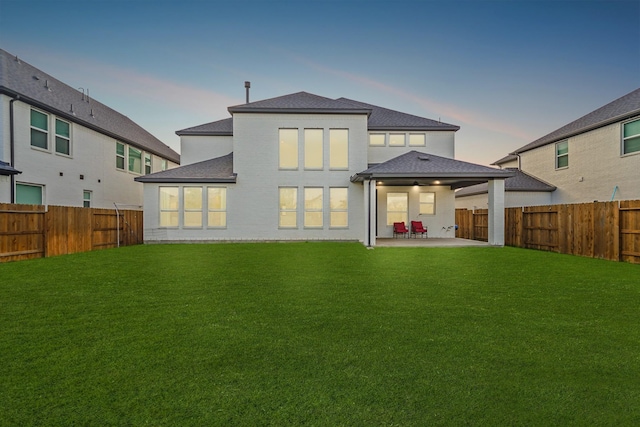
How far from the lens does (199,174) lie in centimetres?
1628

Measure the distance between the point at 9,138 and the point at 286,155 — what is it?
10.5 meters

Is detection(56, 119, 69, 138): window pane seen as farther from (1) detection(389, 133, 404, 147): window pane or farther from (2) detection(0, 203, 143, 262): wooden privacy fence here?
(1) detection(389, 133, 404, 147): window pane

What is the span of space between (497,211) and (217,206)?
12.6 metres

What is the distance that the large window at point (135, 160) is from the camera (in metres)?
20.4

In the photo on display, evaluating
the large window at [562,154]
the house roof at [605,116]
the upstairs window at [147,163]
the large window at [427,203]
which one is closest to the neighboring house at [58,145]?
the upstairs window at [147,163]

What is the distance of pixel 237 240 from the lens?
15.9 m

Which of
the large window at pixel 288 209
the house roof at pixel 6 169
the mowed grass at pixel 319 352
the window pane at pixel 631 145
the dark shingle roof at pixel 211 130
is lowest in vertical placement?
the mowed grass at pixel 319 352

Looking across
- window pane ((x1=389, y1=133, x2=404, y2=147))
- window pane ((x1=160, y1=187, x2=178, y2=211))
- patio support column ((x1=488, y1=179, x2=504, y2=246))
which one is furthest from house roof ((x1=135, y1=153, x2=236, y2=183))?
patio support column ((x1=488, y1=179, x2=504, y2=246))

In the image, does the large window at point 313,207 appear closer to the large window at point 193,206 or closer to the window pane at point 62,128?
the large window at point 193,206

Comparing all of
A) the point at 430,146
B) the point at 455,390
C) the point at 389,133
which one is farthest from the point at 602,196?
the point at 455,390

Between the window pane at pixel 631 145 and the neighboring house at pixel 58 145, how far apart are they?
2445cm

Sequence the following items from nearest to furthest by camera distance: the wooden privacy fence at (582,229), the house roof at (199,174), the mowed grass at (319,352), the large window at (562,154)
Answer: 1. the mowed grass at (319,352)
2. the wooden privacy fence at (582,229)
3. the house roof at (199,174)
4. the large window at (562,154)

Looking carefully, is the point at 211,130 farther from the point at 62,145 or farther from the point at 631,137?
the point at 631,137

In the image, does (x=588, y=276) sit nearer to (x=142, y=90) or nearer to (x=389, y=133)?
(x=389, y=133)
